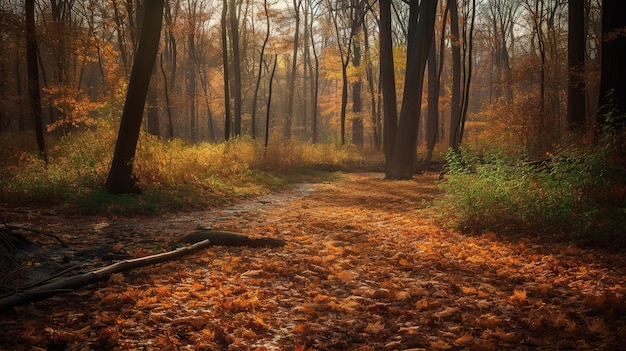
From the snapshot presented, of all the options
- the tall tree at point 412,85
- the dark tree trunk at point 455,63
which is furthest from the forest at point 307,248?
the dark tree trunk at point 455,63

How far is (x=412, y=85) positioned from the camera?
14.0m

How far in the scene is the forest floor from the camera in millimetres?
2674

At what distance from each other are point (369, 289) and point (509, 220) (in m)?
3.56

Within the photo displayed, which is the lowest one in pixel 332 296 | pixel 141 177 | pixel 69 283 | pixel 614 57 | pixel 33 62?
pixel 332 296

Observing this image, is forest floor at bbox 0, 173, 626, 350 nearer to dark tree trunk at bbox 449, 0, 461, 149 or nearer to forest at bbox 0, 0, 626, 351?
forest at bbox 0, 0, 626, 351

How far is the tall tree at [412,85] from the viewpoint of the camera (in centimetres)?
1333

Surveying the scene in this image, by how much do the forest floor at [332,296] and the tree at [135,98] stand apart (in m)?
1.98

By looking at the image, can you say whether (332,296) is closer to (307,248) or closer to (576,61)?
(307,248)

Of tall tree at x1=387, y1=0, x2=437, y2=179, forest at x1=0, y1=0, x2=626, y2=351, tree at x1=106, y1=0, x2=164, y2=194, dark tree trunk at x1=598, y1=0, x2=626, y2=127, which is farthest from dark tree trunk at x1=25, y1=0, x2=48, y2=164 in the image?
dark tree trunk at x1=598, y1=0, x2=626, y2=127

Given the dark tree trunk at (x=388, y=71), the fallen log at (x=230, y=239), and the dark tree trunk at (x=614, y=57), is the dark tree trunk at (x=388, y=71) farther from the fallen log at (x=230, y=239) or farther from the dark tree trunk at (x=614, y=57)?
the fallen log at (x=230, y=239)

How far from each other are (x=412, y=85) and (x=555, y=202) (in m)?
9.26

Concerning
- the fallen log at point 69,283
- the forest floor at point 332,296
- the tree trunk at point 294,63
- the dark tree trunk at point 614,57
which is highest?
the tree trunk at point 294,63

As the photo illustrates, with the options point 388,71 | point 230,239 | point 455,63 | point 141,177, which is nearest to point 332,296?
point 230,239

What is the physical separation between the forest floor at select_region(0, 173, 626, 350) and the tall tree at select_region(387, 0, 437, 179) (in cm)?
869
